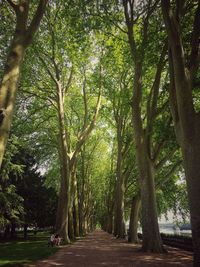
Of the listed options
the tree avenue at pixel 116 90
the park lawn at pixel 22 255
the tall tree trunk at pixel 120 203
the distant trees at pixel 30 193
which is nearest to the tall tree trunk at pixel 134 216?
the tree avenue at pixel 116 90

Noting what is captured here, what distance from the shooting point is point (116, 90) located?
2628cm

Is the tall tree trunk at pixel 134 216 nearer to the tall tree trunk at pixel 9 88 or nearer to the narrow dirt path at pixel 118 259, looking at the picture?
the narrow dirt path at pixel 118 259

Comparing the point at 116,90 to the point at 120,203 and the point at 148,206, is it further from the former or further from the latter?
the point at 148,206

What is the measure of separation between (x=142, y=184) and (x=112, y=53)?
29.3 feet

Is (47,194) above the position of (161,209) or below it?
above

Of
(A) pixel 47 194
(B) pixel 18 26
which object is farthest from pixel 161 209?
(B) pixel 18 26

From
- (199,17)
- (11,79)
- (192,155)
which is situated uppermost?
(199,17)

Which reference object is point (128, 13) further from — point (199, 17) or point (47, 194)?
point (47, 194)

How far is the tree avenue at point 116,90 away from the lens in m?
9.91

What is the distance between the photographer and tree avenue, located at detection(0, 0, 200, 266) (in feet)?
32.5

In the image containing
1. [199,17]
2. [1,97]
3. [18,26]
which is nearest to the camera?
[1,97]

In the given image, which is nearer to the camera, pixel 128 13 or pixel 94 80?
pixel 128 13

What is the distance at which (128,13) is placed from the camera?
16406 millimetres

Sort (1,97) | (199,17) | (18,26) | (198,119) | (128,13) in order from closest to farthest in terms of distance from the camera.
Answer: (1,97), (18,26), (198,119), (199,17), (128,13)
